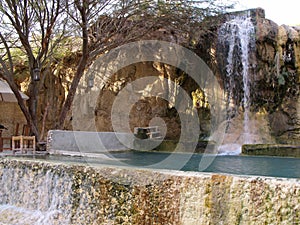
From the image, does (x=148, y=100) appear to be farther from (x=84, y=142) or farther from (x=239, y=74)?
(x=84, y=142)

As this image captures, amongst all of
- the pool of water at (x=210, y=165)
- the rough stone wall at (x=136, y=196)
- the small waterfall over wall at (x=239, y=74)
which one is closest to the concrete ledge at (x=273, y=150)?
the small waterfall over wall at (x=239, y=74)

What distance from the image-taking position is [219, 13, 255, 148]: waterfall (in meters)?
13.0

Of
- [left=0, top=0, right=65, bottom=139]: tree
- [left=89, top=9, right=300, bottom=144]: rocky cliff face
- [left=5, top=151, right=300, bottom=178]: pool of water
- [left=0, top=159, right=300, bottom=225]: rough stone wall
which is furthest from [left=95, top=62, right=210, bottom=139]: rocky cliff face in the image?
[left=0, top=159, right=300, bottom=225]: rough stone wall

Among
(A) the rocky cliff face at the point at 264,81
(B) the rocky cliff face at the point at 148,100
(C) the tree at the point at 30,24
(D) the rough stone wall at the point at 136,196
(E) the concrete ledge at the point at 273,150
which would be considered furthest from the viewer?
(B) the rocky cliff face at the point at 148,100

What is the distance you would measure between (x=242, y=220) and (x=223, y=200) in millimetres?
186

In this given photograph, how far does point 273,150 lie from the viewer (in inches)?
406

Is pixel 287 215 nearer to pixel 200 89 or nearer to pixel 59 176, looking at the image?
pixel 59 176

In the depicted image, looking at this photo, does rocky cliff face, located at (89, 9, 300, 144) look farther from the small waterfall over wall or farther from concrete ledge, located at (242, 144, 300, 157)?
concrete ledge, located at (242, 144, 300, 157)

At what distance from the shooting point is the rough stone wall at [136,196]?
225 cm

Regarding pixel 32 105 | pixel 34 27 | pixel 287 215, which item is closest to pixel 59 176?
pixel 287 215

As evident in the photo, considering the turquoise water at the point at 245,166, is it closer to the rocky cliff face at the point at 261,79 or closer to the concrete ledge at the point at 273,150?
the concrete ledge at the point at 273,150

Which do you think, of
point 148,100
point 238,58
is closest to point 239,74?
point 238,58

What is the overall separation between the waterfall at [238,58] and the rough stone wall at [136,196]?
10430 millimetres

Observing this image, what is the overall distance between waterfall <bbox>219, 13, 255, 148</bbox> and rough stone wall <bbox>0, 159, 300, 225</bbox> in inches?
411
